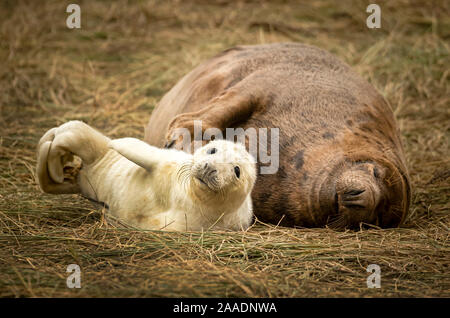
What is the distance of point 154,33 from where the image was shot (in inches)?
348

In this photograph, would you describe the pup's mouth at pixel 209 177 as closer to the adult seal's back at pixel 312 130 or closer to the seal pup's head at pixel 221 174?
the seal pup's head at pixel 221 174

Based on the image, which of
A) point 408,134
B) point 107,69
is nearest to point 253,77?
point 408,134

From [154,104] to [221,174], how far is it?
3.83 m

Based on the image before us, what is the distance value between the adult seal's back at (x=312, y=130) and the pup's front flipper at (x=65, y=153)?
0.45m

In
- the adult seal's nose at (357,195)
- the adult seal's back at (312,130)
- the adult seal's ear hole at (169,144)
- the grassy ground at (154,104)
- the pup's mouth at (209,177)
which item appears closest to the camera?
the grassy ground at (154,104)

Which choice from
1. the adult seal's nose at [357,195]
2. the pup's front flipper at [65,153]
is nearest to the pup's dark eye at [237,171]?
the adult seal's nose at [357,195]

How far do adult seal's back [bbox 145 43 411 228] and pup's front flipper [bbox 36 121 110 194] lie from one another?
452 mm

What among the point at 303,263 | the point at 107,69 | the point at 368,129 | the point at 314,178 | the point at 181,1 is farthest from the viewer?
the point at 181,1

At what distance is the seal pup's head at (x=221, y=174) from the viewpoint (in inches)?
115

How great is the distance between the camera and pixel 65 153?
3.76 m

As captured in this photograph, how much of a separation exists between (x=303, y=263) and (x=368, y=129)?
1.22 m

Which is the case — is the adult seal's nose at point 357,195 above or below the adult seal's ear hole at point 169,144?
below
